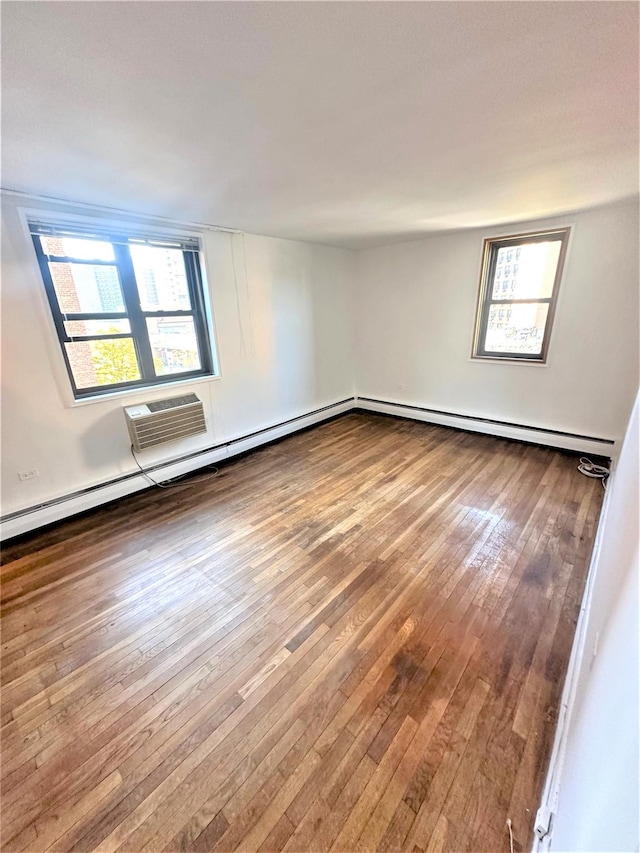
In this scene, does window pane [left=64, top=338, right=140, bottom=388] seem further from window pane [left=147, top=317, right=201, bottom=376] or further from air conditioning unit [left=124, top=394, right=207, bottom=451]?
air conditioning unit [left=124, top=394, right=207, bottom=451]

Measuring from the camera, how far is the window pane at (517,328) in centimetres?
364

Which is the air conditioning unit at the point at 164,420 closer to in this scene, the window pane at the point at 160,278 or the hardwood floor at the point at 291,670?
the hardwood floor at the point at 291,670

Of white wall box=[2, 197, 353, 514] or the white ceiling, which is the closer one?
the white ceiling

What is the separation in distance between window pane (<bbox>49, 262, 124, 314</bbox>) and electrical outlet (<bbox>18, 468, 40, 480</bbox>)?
4.07 ft

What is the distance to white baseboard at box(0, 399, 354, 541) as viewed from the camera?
Result: 100.0 inches

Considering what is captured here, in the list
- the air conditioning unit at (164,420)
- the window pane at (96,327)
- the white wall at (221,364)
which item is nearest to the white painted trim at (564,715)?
the air conditioning unit at (164,420)

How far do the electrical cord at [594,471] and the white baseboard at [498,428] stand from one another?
0.72 ft

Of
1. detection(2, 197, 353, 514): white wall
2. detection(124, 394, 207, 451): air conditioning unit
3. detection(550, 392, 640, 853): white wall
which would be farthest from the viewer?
detection(124, 394, 207, 451): air conditioning unit

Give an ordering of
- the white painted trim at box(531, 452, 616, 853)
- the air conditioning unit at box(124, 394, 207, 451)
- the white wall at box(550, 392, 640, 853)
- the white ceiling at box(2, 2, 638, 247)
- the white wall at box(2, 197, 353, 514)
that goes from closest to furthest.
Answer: the white wall at box(550, 392, 640, 853)
the white ceiling at box(2, 2, 638, 247)
the white painted trim at box(531, 452, 616, 853)
the white wall at box(2, 197, 353, 514)
the air conditioning unit at box(124, 394, 207, 451)

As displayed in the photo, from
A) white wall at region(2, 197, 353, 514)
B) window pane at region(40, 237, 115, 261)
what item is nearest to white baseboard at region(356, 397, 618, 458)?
white wall at region(2, 197, 353, 514)

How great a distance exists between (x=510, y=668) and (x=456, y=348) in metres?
3.55

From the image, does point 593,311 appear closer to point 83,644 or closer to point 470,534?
point 470,534

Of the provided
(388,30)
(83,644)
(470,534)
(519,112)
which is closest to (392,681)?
(470,534)

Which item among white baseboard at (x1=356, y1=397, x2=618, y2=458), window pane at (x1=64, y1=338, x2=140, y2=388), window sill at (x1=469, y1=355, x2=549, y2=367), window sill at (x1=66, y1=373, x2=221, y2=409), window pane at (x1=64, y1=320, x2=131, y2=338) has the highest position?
window pane at (x1=64, y1=320, x2=131, y2=338)
